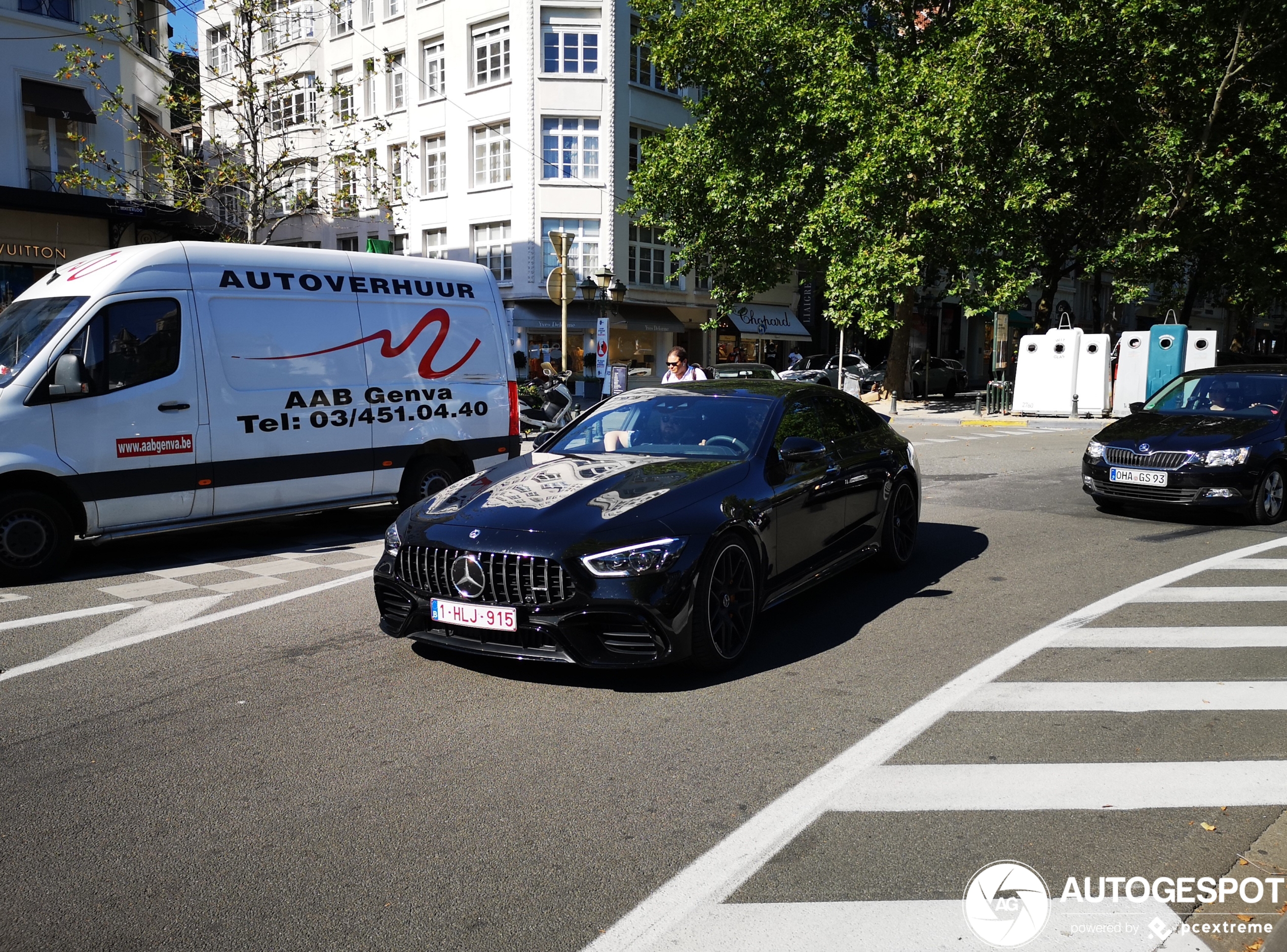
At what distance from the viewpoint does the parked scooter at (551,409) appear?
18141mm

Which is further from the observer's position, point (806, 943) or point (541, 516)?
point (541, 516)

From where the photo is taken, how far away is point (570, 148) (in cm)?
3503

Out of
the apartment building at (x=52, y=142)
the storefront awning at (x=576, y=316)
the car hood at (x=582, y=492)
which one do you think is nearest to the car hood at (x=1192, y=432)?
the car hood at (x=582, y=492)

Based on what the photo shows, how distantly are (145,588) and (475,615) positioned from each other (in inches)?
148

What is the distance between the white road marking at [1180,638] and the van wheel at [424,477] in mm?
5892

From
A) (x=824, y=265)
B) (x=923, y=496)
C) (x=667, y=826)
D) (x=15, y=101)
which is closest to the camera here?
(x=667, y=826)

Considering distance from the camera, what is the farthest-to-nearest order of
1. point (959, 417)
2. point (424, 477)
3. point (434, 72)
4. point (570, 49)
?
point (434, 72) < point (570, 49) < point (959, 417) < point (424, 477)

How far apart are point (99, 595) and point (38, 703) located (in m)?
2.54

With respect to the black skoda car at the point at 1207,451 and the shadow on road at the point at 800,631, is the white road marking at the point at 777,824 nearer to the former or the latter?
the shadow on road at the point at 800,631

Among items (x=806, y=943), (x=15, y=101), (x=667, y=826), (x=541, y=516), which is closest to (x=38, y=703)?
(x=541, y=516)

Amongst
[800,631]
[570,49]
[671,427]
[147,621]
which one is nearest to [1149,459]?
[800,631]

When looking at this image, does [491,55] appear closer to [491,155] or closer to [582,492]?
[491,155]

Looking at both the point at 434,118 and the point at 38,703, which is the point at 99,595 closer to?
the point at 38,703

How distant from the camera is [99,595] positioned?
23.8 ft
